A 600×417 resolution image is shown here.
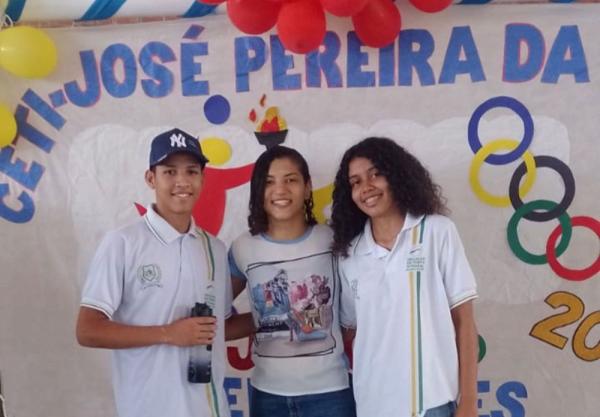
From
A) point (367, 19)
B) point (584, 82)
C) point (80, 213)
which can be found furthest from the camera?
point (80, 213)

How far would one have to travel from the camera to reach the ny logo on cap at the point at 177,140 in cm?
168

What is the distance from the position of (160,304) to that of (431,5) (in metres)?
1.37

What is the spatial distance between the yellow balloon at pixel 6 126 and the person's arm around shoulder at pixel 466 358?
1.83m

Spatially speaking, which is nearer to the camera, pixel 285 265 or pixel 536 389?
pixel 285 265

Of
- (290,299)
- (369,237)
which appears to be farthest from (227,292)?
(369,237)

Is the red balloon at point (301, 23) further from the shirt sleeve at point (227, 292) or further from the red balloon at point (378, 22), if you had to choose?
the shirt sleeve at point (227, 292)

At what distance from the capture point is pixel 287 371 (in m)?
1.69

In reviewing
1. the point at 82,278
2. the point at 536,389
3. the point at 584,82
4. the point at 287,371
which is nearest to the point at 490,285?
the point at 536,389

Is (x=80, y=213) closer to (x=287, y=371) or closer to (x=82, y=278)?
(x=82, y=278)

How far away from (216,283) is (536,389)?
4.65 feet

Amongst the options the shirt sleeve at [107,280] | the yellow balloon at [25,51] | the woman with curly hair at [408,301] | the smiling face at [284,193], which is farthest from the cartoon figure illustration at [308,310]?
the yellow balloon at [25,51]

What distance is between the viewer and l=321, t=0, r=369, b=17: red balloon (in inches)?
Result: 72.2

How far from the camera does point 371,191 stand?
1.66m

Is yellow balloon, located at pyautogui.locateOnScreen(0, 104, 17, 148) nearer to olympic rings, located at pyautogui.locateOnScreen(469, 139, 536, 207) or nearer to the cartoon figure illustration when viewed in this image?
the cartoon figure illustration
